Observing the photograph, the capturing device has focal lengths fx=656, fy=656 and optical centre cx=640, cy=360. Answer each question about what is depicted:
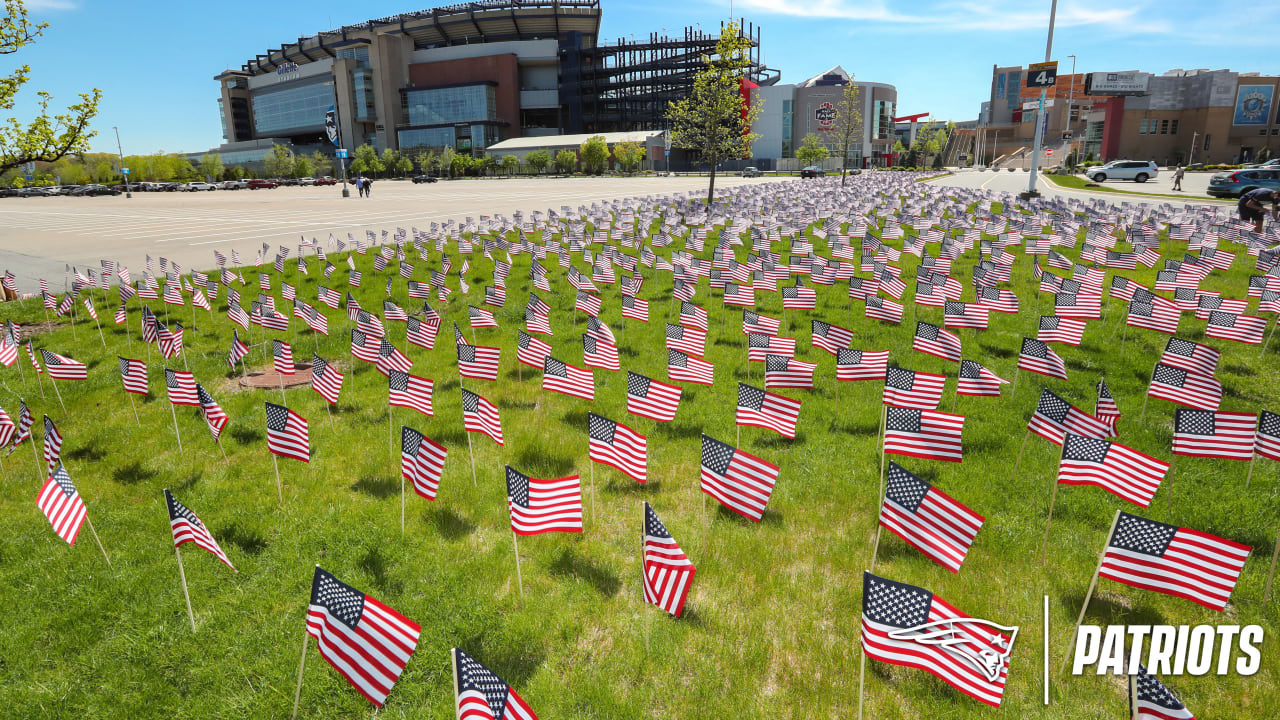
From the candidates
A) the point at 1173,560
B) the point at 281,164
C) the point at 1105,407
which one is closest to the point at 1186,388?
the point at 1105,407

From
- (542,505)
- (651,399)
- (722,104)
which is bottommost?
(542,505)

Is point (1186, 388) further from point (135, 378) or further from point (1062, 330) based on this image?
point (135, 378)

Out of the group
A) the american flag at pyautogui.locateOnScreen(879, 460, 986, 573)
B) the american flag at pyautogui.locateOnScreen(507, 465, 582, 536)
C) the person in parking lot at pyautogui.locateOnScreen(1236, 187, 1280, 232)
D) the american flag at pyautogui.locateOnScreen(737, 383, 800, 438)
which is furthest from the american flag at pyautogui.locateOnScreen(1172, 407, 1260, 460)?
the person in parking lot at pyautogui.locateOnScreen(1236, 187, 1280, 232)

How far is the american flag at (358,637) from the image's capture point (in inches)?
146

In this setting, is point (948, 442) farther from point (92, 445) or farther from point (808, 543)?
point (92, 445)

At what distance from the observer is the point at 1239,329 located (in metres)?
9.51

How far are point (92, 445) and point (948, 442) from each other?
10.1 metres

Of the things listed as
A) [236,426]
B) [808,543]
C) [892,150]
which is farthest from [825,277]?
[892,150]

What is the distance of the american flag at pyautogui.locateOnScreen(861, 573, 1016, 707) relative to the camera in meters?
3.67

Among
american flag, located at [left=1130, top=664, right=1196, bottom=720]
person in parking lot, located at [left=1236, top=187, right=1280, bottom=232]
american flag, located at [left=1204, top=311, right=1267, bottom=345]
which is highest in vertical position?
person in parking lot, located at [left=1236, top=187, right=1280, bottom=232]

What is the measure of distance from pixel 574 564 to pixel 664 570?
1.45m

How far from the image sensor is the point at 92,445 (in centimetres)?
830

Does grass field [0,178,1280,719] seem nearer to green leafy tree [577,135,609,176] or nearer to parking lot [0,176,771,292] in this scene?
parking lot [0,176,771,292]

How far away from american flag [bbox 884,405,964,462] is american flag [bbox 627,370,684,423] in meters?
2.36
